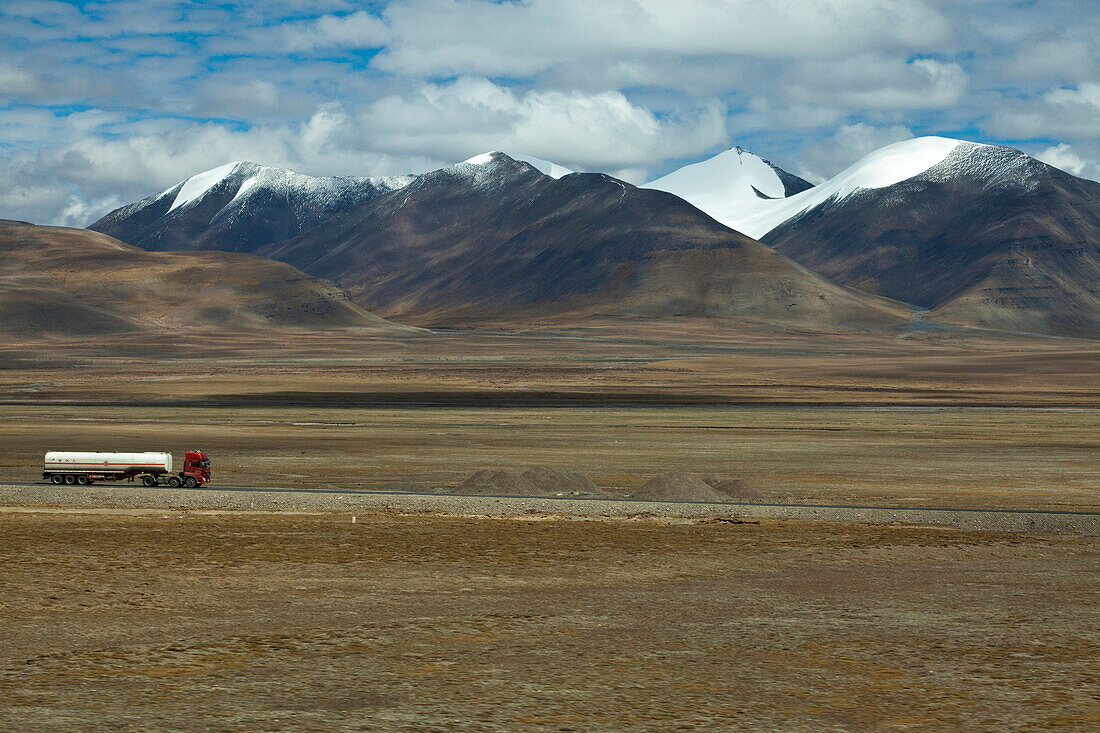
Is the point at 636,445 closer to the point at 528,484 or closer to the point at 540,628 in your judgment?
the point at 528,484

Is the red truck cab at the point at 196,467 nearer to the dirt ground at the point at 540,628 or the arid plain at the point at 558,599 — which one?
the arid plain at the point at 558,599

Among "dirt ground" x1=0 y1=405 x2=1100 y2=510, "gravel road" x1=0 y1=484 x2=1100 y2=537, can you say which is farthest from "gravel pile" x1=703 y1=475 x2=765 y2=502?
"gravel road" x1=0 y1=484 x2=1100 y2=537

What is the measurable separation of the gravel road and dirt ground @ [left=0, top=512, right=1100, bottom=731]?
90.4 inches

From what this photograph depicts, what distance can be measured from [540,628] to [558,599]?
2.52 metres

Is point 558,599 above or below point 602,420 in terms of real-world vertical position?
below

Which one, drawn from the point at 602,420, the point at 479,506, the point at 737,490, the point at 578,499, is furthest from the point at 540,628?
the point at 602,420

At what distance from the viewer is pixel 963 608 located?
65.1 ft

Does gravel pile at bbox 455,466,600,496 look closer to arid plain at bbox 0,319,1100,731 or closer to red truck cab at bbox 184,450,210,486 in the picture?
arid plain at bbox 0,319,1100,731

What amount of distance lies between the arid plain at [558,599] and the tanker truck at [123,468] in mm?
2510

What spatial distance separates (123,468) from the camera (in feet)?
122

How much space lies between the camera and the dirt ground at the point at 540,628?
13562 millimetres

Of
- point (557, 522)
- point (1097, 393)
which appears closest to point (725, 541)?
point (557, 522)

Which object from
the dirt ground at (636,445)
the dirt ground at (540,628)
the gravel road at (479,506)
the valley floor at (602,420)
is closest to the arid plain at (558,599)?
the dirt ground at (540,628)

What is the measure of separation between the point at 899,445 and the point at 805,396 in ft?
114
